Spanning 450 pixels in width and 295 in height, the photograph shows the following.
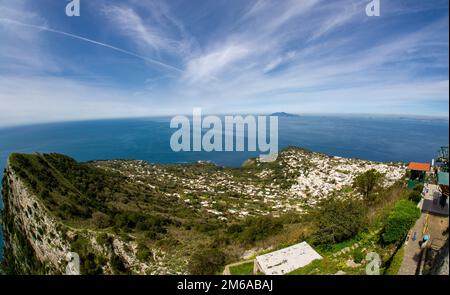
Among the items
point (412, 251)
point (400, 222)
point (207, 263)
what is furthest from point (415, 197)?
point (207, 263)

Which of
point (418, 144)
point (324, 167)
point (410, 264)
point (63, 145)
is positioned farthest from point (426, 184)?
point (63, 145)

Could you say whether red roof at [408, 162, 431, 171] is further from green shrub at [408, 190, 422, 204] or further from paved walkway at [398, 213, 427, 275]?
paved walkway at [398, 213, 427, 275]

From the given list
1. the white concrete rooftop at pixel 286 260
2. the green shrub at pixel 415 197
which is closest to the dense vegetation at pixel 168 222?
the white concrete rooftop at pixel 286 260

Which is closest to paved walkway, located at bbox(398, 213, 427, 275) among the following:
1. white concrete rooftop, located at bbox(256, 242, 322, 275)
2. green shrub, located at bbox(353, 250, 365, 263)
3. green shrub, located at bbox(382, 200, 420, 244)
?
green shrub, located at bbox(382, 200, 420, 244)

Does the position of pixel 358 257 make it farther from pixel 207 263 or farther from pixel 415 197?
pixel 207 263
